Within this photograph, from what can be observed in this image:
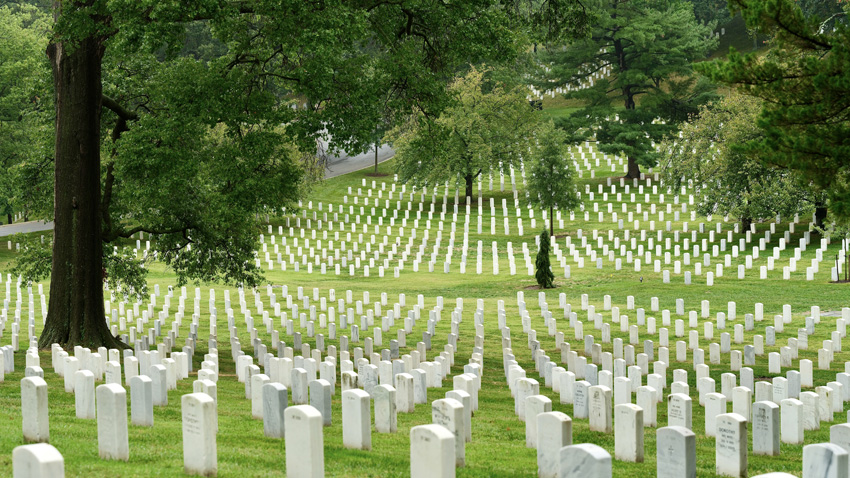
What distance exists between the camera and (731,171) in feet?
129

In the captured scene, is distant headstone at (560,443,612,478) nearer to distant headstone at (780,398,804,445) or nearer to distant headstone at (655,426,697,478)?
distant headstone at (655,426,697,478)

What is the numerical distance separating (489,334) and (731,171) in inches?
858

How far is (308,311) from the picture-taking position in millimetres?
25766

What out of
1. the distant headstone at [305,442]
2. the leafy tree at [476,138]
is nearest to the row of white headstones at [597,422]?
the distant headstone at [305,442]

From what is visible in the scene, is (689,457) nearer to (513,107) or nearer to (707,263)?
(707,263)

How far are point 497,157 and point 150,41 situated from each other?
42673 mm

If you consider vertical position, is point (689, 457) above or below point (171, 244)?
below

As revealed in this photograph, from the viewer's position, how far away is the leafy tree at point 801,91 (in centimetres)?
1116

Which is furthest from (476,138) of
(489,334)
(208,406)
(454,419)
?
(208,406)

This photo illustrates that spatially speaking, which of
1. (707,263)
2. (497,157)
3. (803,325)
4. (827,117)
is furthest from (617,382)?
(497,157)

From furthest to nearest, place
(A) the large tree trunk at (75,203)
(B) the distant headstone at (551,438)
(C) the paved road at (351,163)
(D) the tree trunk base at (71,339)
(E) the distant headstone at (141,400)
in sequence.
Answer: (C) the paved road at (351,163) < (A) the large tree trunk at (75,203) < (D) the tree trunk base at (71,339) < (E) the distant headstone at (141,400) < (B) the distant headstone at (551,438)

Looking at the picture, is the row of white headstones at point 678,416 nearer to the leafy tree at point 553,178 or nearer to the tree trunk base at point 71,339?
the tree trunk base at point 71,339

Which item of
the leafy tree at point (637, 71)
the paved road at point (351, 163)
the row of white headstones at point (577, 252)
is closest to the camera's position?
the row of white headstones at point (577, 252)

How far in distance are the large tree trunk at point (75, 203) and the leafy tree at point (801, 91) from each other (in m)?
10.8
